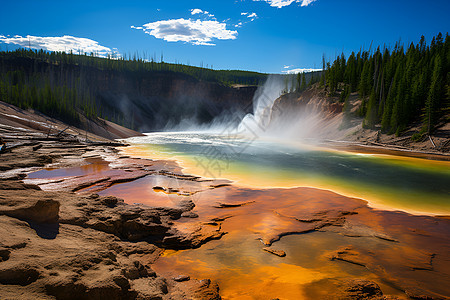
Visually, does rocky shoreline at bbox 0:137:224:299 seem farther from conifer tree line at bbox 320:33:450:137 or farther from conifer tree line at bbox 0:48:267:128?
conifer tree line at bbox 0:48:267:128

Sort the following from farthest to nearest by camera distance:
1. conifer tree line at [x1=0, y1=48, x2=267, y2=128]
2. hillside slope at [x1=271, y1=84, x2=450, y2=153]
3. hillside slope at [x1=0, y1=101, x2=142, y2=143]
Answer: conifer tree line at [x1=0, y1=48, x2=267, y2=128]
hillside slope at [x1=271, y1=84, x2=450, y2=153]
hillside slope at [x1=0, y1=101, x2=142, y2=143]

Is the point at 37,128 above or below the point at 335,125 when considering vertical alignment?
below

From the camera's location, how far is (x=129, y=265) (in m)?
4.95

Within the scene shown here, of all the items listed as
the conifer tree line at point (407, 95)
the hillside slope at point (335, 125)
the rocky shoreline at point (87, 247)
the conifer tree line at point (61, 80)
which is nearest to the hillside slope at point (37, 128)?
the conifer tree line at point (61, 80)

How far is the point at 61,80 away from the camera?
327 feet

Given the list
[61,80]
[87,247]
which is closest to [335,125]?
[87,247]

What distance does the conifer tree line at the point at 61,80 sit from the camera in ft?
174

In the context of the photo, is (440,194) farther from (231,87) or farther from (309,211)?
(231,87)

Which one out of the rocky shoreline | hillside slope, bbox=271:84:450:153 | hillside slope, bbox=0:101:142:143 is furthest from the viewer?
hillside slope, bbox=271:84:450:153

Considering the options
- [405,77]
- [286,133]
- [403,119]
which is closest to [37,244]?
[403,119]

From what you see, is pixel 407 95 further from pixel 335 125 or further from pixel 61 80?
pixel 61 80

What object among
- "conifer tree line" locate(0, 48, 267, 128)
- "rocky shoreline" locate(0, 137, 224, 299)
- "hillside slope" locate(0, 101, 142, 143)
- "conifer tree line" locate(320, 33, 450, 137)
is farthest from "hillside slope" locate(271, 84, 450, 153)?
"conifer tree line" locate(0, 48, 267, 128)

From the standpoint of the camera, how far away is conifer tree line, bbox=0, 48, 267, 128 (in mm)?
52969

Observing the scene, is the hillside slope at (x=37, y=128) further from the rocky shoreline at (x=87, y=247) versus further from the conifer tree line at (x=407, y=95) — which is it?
the conifer tree line at (x=407, y=95)
